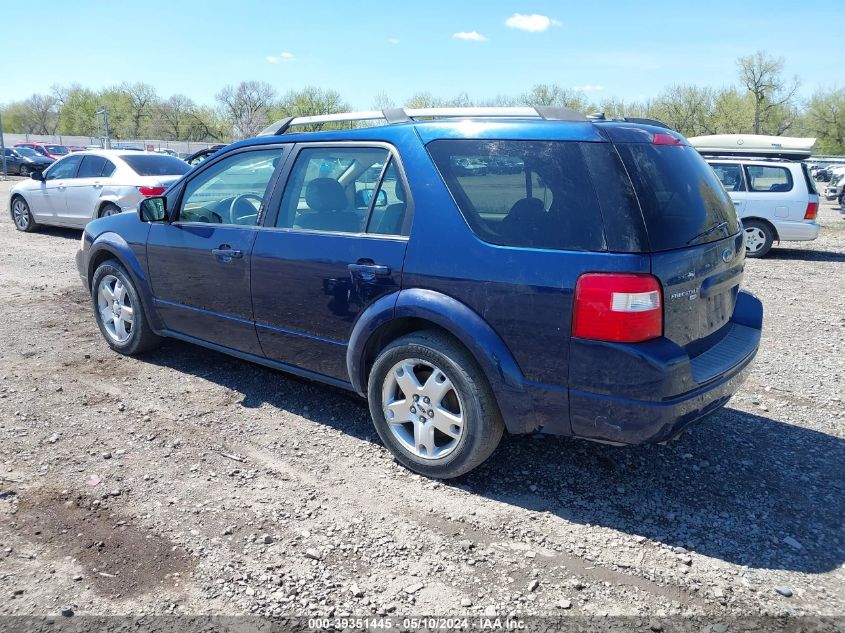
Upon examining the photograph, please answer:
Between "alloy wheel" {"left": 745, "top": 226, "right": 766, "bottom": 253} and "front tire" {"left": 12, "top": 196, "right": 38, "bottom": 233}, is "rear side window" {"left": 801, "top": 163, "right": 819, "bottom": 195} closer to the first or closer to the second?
"alloy wheel" {"left": 745, "top": 226, "right": 766, "bottom": 253}

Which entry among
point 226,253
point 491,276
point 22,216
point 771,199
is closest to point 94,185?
point 22,216

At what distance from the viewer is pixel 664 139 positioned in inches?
131

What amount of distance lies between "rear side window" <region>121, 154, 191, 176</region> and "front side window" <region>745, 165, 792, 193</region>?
10030mm

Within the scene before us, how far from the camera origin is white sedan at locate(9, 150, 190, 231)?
1073 cm

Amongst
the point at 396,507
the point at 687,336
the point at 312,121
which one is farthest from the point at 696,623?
the point at 312,121

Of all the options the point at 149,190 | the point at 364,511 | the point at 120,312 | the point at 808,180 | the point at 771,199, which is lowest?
the point at 364,511

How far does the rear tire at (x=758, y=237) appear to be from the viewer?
11.9 m

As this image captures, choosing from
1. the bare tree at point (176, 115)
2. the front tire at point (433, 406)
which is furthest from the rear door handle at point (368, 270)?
the bare tree at point (176, 115)

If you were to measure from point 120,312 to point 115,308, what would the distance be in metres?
0.07

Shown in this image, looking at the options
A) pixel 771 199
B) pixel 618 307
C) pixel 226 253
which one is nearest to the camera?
pixel 618 307

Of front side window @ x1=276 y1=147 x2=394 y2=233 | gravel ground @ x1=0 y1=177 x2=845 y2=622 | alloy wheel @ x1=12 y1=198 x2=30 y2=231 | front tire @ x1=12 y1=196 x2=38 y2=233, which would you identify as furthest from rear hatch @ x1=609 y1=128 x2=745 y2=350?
alloy wheel @ x1=12 y1=198 x2=30 y2=231

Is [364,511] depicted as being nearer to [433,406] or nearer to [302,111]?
[433,406]

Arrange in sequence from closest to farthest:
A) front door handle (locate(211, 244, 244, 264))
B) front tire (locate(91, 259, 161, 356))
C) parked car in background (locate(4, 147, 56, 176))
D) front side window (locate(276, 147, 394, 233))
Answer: front side window (locate(276, 147, 394, 233)) < front door handle (locate(211, 244, 244, 264)) < front tire (locate(91, 259, 161, 356)) < parked car in background (locate(4, 147, 56, 176))

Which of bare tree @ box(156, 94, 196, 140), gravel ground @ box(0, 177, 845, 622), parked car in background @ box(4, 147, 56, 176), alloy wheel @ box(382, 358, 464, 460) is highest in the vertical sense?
bare tree @ box(156, 94, 196, 140)
